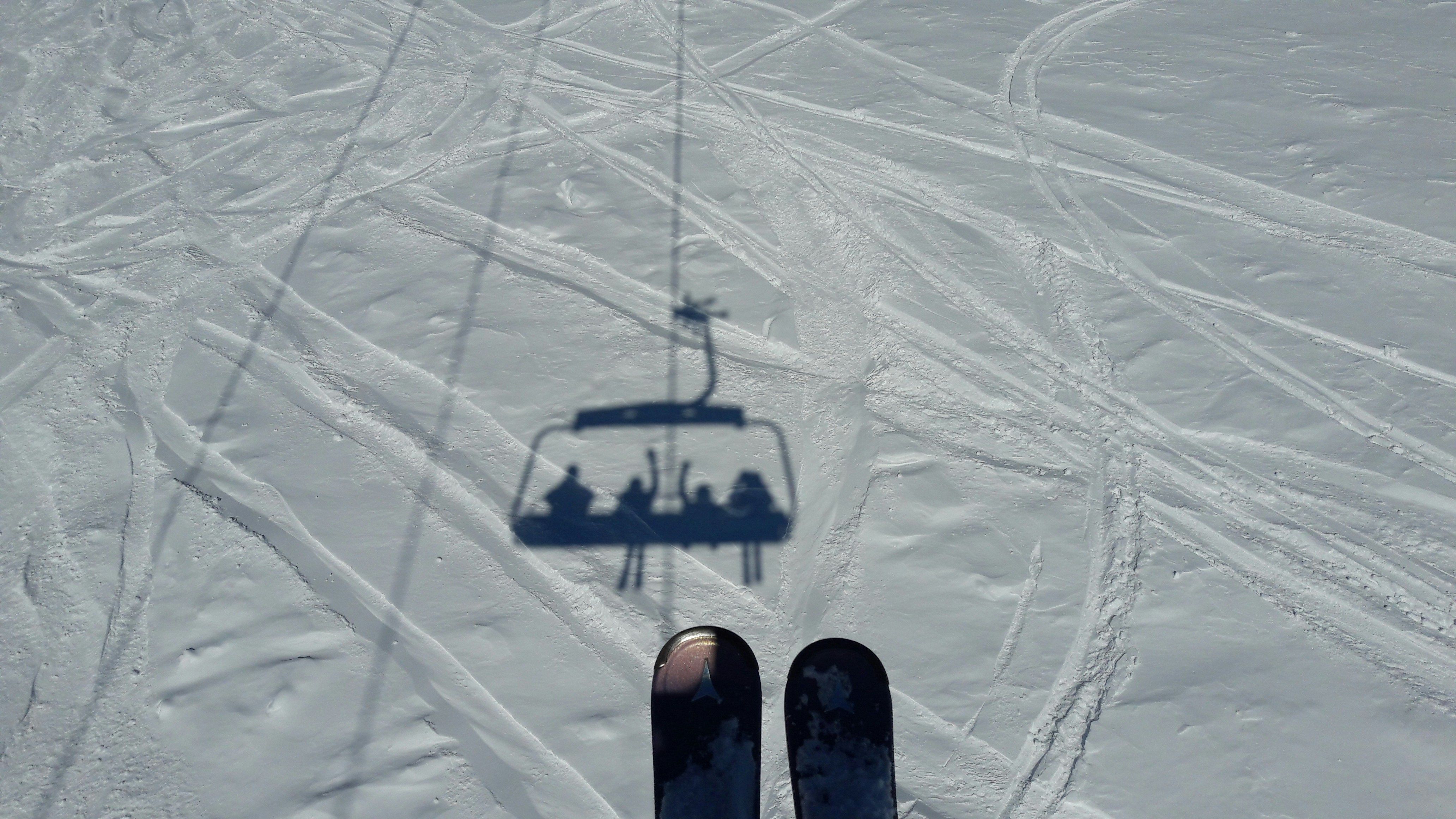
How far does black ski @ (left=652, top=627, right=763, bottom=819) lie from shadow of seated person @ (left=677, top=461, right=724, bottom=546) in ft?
4.15

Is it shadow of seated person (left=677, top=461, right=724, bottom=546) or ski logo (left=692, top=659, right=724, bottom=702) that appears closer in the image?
ski logo (left=692, top=659, right=724, bottom=702)

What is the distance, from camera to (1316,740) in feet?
11.3

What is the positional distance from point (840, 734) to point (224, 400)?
161 inches

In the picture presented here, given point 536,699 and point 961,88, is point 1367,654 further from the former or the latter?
point 961,88

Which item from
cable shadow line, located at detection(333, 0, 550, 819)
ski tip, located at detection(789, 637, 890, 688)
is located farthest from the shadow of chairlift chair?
ski tip, located at detection(789, 637, 890, 688)

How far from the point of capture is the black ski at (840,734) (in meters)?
2.68

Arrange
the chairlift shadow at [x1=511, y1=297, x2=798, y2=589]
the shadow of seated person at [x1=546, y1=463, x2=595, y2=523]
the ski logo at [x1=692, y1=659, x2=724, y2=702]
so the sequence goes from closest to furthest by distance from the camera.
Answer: the ski logo at [x1=692, y1=659, x2=724, y2=702]
the chairlift shadow at [x1=511, y1=297, x2=798, y2=589]
the shadow of seated person at [x1=546, y1=463, x2=595, y2=523]

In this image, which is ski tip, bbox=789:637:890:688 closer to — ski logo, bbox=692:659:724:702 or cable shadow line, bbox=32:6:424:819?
ski logo, bbox=692:659:724:702

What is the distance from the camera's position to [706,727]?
2.81m

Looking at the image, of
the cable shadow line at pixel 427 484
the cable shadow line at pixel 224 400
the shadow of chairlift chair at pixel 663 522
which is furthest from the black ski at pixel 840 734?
the cable shadow line at pixel 224 400

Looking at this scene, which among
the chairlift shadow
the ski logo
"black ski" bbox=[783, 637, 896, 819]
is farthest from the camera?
the chairlift shadow

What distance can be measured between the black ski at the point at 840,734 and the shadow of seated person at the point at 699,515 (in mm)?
1310

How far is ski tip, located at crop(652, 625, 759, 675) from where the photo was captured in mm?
2855

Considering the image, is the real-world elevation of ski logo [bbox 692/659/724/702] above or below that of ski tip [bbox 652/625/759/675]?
below
